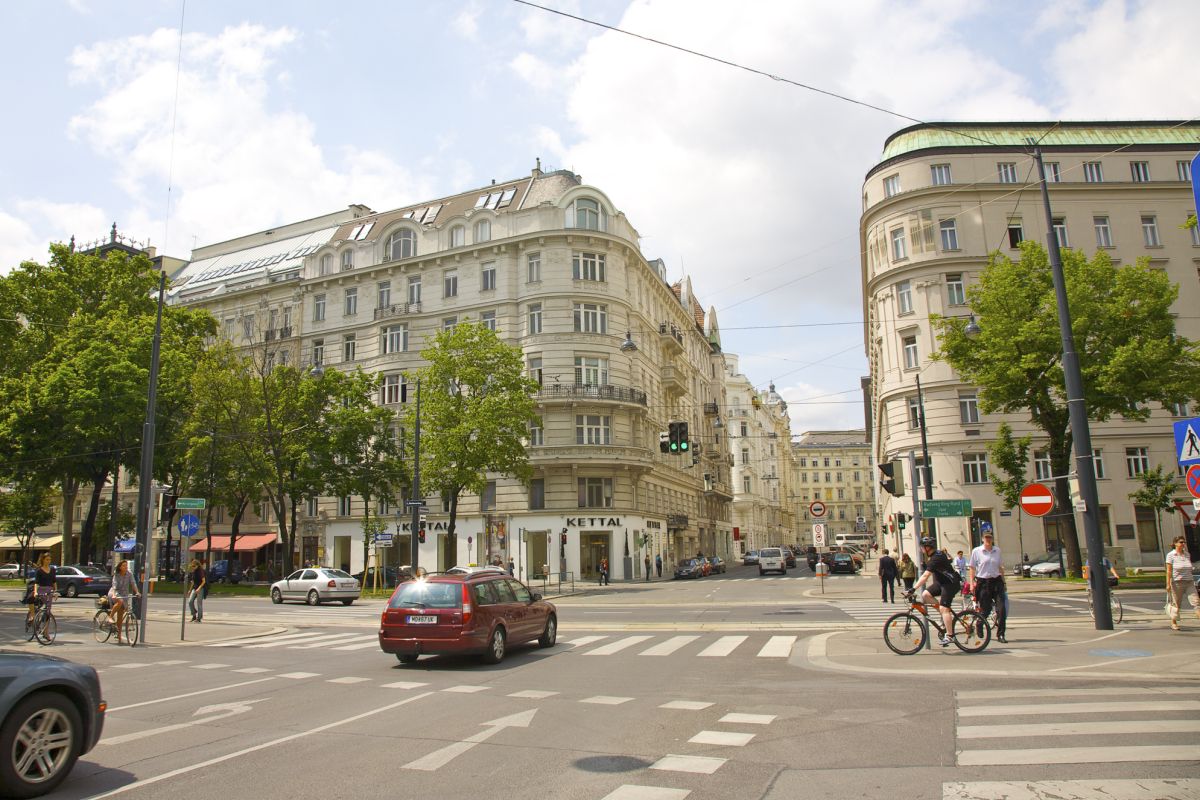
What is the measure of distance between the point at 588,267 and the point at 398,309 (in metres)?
12.7

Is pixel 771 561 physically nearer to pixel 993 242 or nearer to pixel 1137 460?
pixel 1137 460

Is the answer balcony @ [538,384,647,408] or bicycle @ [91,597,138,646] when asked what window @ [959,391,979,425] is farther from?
bicycle @ [91,597,138,646]

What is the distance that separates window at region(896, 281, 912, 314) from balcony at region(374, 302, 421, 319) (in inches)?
1134

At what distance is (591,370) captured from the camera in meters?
47.8

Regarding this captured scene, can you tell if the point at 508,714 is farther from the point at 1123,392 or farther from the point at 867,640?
the point at 1123,392

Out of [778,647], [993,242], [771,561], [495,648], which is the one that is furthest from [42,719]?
[771,561]

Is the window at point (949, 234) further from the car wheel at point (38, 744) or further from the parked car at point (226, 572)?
the car wheel at point (38, 744)

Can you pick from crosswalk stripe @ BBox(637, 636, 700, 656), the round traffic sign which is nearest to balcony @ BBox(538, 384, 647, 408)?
crosswalk stripe @ BBox(637, 636, 700, 656)

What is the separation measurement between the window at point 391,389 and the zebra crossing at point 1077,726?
45415 mm

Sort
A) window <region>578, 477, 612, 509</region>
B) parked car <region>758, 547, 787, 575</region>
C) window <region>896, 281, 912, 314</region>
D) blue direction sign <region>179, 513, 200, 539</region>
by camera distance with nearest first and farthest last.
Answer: blue direction sign <region>179, 513, 200, 539</region> < window <region>896, 281, 912, 314</region> < window <region>578, 477, 612, 509</region> < parked car <region>758, 547, 787, 575</region>

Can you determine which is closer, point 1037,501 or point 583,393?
point 1037,501

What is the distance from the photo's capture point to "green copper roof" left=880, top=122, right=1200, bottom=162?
46.9m

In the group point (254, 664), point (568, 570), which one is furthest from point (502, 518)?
point (254, 664)

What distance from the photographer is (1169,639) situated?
13086mm
